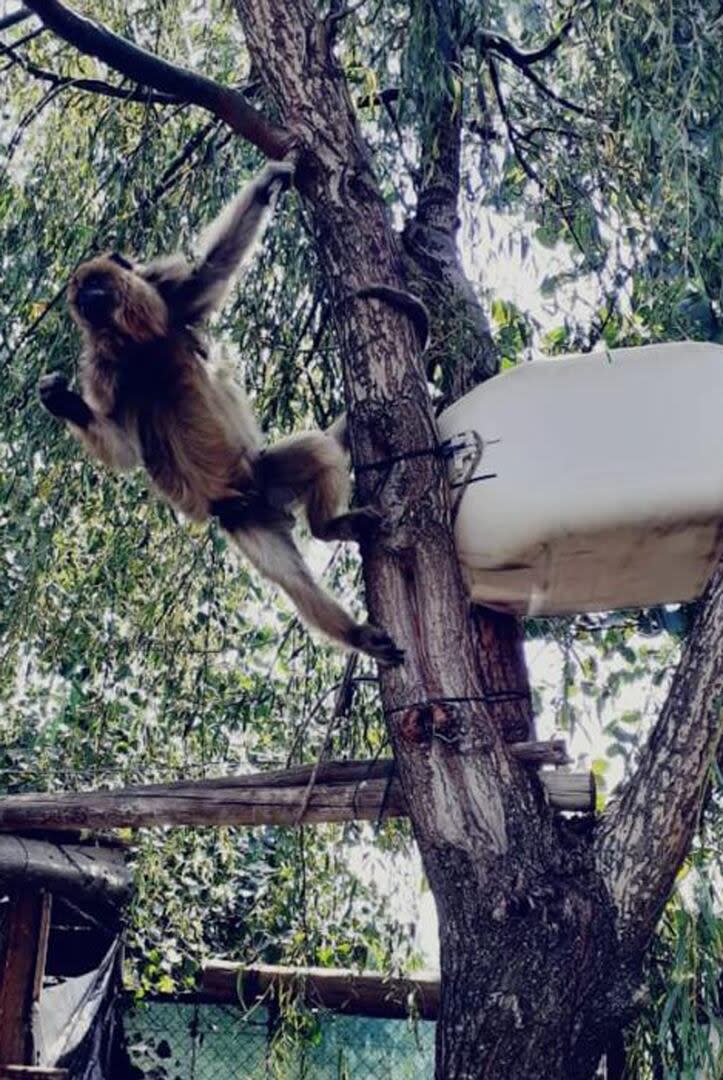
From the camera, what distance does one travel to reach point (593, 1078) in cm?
374

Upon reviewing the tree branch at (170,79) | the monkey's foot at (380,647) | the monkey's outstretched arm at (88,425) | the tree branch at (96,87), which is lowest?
the monkey's foot at (380,647)

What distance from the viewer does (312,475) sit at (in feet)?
16.7

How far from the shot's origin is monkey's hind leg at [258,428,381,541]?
503 centimetres

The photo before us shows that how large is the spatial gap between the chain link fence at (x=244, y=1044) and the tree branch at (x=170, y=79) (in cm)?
328

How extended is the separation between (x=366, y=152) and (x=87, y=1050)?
3.77m

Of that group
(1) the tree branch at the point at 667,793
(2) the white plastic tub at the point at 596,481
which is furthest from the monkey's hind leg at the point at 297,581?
(1) the tree branch at the point at 667,793

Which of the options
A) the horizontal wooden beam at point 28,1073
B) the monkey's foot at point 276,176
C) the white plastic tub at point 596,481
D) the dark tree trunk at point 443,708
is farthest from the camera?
the horizontal wooden beam at point 28,1073

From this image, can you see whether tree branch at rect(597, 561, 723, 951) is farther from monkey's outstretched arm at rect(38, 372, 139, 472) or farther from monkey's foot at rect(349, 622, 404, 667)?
monkey's outstretched arm at rect(38, 372, 139, 472)

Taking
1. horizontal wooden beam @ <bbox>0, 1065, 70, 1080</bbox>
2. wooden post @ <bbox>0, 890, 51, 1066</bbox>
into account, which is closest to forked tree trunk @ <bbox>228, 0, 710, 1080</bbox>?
horizontal wooden beam @ <bbox>0, 1065, 70, 1080</bbox>

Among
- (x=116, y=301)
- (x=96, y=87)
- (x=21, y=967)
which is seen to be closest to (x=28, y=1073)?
(x=21, y=967)

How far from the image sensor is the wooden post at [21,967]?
570 centimetres

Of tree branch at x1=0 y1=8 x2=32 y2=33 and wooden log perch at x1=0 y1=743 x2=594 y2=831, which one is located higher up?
tree branch at x1=0 y1=8 x2=32 y2=33

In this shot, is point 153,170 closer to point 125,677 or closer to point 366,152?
point 366,152

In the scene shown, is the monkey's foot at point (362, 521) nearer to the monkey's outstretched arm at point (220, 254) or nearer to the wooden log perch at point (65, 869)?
the monkey's outstretched arm at point (220, 254)
